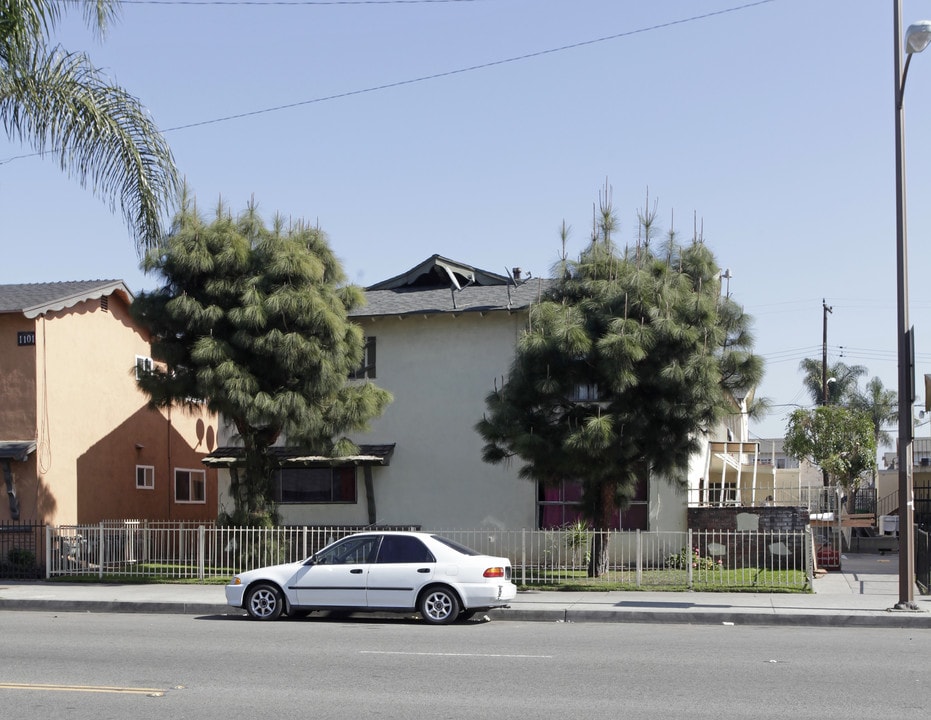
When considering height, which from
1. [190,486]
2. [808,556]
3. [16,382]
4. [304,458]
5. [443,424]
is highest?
[16,382]

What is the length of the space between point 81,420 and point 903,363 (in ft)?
62.2

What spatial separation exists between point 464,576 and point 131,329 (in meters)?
16.8

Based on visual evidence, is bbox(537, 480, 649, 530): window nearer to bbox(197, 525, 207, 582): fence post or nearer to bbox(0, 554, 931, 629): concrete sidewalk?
bbox(0, 554, 931, 629): concrete sidewalk

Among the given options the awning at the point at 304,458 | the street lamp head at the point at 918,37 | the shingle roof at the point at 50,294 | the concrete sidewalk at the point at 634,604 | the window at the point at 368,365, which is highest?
the street lamp head at the point at 918,37

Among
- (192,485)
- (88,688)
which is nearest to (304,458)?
(192,485)

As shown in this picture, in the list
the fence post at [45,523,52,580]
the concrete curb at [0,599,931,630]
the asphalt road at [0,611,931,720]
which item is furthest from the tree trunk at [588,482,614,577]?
the fence post at [45,523,52,580]

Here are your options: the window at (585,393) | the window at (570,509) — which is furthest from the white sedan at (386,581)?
the window at (570,509)

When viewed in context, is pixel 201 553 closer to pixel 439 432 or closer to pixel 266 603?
pixel 266 603

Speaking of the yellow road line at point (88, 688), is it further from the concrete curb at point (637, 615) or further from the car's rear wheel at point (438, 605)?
the concrete curb at point (637, 615)

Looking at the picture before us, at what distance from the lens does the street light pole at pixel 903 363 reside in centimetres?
1681

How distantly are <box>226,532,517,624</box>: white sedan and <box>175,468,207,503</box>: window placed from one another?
15.8 metres

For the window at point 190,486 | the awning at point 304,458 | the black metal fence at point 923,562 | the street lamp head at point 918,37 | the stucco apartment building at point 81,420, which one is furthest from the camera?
the window at point 190,486

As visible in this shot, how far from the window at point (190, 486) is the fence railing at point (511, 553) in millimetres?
6826

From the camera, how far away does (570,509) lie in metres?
26.2
